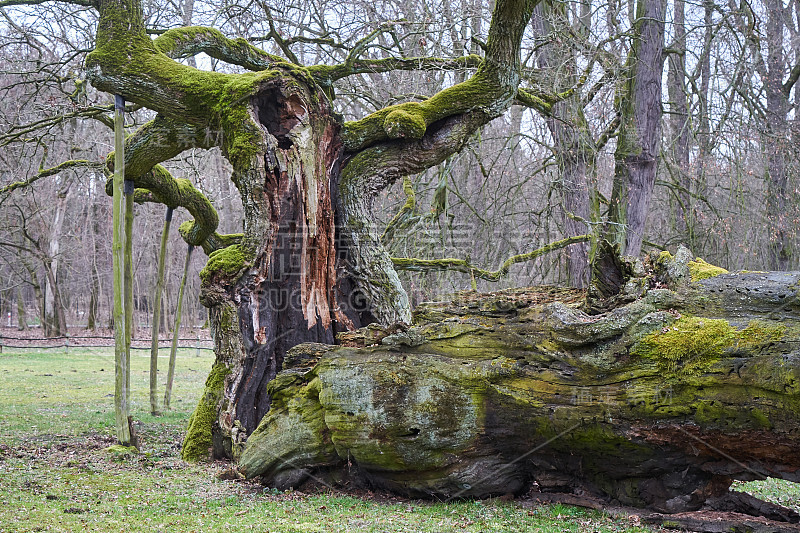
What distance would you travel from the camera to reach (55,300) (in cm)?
3070

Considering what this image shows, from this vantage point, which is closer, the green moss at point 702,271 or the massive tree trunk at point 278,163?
the green moss at point 702,271

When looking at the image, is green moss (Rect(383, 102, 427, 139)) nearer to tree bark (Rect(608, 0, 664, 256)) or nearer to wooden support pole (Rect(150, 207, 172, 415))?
wooden support pole (Rect(150, 207, 172, 415))

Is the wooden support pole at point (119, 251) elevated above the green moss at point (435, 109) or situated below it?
below

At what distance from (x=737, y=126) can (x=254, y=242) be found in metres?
9.39

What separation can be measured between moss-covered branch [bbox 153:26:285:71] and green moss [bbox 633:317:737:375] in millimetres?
6143

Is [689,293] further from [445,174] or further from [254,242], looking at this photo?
[445,174]

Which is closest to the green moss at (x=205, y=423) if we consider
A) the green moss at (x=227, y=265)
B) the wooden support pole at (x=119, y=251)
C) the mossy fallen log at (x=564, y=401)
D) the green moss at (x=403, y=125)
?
the wooden support pole at (x=119, y=251)

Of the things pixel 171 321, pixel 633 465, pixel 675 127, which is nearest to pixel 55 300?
pixel 171 321

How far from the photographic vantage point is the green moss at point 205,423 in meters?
7.89

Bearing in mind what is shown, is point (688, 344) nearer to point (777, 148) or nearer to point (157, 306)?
point (777, 148)

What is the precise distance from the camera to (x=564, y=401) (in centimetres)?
505

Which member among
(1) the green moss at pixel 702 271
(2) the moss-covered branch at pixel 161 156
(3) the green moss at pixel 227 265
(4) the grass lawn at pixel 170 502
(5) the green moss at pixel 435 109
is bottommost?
(4) the grass lawn at pixel 170 502

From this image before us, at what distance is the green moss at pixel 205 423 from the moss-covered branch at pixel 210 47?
4.08 meters

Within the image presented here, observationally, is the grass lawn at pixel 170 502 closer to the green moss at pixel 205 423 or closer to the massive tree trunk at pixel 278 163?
the green moss at pixel 205 423
